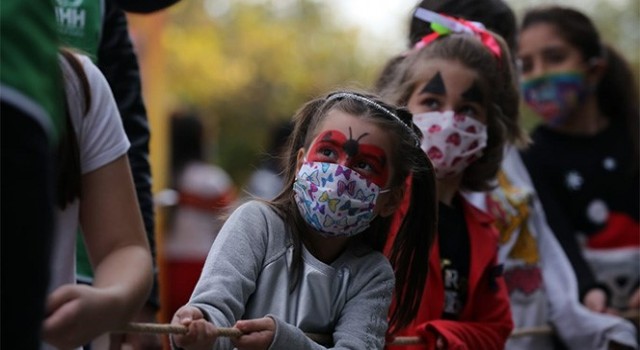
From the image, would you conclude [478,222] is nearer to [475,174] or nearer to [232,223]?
[475,174]

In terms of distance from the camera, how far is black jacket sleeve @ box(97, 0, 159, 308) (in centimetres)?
427

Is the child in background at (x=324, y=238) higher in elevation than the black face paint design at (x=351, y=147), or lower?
lower

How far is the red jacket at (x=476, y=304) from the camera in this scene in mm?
4129

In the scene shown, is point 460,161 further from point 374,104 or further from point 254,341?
point 254,341

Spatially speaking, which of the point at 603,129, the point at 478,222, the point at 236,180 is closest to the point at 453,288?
the point at 478,222

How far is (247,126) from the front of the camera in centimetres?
3628

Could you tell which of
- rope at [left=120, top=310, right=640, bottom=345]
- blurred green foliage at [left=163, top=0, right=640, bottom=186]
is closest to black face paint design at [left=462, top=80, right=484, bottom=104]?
rope at [left=120, top=310, right=640, bottom=345]

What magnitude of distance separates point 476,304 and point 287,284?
110cm

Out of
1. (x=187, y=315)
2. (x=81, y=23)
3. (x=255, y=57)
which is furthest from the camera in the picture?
(x=255, y=57)

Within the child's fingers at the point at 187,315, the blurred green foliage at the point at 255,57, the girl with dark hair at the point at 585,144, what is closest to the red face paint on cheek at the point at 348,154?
the child's fingers at the point at 187,315

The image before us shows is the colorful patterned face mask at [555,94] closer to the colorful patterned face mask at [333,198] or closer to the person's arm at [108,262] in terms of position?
the colorful patterned face mask at [333,198]

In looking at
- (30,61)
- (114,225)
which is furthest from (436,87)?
(30,61)

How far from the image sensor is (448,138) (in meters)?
4.34

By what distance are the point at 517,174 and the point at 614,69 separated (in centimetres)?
109
